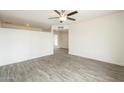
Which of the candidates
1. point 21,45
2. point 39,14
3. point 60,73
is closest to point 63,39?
point 21,45

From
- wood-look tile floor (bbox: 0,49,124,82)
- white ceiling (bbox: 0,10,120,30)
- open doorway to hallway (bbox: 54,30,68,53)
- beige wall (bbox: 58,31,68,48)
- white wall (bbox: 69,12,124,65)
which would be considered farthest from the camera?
open doorway to hallway (bbox: 54,30,68,53)

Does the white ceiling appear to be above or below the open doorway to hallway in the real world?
Answer: above

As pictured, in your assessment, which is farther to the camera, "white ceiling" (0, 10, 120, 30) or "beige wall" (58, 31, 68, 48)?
"beige wall" (58, 31, 68, 48)

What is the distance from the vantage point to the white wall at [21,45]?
4.54 m

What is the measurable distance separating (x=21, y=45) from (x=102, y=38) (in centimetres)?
470

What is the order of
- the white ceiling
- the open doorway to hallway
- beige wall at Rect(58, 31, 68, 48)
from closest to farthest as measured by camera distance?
the white ceiling < beige wall at Rect(58, 31, 68, 48) < the open doorway to hallway

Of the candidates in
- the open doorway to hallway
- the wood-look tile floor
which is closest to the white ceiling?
the wood-look tile floor

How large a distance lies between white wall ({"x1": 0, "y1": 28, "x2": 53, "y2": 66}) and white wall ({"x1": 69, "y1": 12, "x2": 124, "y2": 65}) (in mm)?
2506

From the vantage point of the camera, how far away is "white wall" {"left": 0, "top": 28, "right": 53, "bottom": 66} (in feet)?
14.9

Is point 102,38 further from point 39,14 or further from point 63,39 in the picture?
point 63,39

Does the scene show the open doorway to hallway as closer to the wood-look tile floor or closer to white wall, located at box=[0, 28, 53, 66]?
white wall, located at box=[0, 28, 53, 66]

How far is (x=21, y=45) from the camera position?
17.6 ft

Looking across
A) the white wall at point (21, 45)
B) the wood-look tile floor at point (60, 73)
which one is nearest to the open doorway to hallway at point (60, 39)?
the white wall at point (21, 45)

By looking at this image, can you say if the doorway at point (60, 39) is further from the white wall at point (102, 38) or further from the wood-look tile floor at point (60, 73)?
the wood-look tile floor at point (60, 73)
